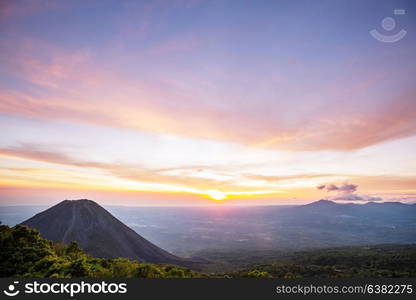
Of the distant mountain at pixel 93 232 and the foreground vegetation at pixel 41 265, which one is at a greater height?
the foreground vegetation at pixel 41 265

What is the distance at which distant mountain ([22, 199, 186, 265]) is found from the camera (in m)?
101

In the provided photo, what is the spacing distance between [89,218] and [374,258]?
104983 millimetres

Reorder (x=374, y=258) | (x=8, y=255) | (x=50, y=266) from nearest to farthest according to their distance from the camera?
(x=50, y=266) → (x=8, y=255) → (x=374, y=258)

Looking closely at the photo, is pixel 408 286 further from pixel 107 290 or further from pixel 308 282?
pixel 107 290

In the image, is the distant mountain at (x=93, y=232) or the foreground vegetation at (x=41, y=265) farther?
the distant mountain at (x=93, y=232)

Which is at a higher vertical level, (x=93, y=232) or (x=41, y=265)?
(x=41, y=265)

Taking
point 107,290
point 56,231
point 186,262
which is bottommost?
point 186,262

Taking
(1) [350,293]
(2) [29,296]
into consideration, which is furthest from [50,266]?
(1) [350,293]

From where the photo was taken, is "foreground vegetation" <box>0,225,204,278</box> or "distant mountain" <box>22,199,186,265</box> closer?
"foreground vegetation" <box>0,225,204,278</box>

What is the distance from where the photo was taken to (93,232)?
109312 mm

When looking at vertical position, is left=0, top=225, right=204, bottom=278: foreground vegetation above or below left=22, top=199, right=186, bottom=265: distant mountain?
above

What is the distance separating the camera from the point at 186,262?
107000 mm

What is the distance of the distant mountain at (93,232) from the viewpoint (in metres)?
101

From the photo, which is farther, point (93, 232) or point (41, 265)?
point (93, 232)
